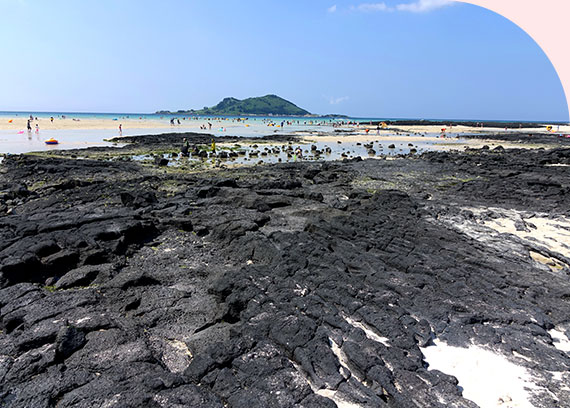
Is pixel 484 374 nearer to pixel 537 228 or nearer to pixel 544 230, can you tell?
pixel 544 230

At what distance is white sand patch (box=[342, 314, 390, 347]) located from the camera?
577 centimetres

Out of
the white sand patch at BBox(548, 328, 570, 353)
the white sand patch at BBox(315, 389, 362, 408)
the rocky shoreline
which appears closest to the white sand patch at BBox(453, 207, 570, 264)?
the rocky shoreline

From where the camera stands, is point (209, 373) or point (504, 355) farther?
point (504, 355)

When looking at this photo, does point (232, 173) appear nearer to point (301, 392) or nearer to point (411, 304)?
point (411, 304)

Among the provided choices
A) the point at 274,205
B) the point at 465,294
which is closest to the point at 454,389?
the point at 465,294

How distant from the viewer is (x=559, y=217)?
1303 cm

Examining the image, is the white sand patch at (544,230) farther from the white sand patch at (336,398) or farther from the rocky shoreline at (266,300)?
the white sand patch at (336,398)

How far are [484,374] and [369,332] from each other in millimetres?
1758

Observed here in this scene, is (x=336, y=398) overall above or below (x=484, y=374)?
above

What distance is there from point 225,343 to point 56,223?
725cm

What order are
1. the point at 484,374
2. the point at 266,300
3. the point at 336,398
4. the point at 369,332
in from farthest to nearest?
the point at 266,300 < the point at 369,332 < the point at 484,374 < the point at 336,398

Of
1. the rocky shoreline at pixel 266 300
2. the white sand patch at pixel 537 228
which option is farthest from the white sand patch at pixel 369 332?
the white sand patch at pixel 537 228

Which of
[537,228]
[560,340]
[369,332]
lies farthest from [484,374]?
[537,228]

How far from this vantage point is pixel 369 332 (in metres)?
6.02
